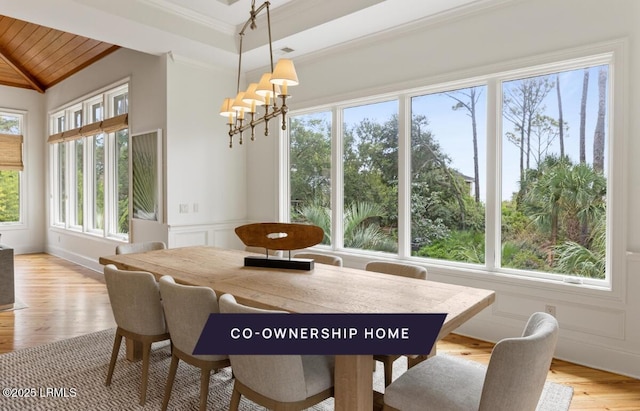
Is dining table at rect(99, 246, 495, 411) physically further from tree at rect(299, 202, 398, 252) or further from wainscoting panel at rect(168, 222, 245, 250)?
wainscoting panel at rect(168, 222, 245, 250)

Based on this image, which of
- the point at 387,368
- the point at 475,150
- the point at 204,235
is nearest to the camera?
the point at 387,368

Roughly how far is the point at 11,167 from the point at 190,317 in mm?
7482

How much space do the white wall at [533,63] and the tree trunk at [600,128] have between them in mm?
152

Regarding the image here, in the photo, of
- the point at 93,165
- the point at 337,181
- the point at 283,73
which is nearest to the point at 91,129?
the point at 93,165

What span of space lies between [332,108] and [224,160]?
1.60 metres

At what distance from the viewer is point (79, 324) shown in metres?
3.75

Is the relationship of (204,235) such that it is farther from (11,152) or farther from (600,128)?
(11,152)

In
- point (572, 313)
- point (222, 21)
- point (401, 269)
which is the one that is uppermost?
point (222, 21)

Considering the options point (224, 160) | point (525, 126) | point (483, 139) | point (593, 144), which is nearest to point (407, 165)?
point (483, 139)

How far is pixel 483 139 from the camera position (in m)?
3.49

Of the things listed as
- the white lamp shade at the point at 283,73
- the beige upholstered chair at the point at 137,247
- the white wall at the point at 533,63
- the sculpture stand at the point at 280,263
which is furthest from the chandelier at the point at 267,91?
the white wall at the point at 533,63

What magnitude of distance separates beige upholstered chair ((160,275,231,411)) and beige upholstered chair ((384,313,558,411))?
881 millimetres

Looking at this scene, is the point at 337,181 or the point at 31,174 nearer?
the point at 337,181

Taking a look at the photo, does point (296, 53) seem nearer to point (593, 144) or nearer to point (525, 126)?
point (525, 126)
